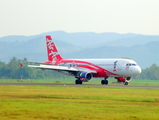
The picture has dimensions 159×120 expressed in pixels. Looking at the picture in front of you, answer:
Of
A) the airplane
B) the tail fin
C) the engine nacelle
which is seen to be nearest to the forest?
the tail fin

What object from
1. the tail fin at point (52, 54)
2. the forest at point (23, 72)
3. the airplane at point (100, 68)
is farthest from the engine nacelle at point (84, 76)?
the forest at point (23, 72)

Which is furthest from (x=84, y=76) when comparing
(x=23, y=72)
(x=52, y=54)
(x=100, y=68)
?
(x=23, y=72)

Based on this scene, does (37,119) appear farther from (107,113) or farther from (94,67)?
(94,67)

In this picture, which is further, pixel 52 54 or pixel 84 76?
pixel 52 54

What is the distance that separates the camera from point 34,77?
414 ft

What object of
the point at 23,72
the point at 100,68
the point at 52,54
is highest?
the point at 52,54

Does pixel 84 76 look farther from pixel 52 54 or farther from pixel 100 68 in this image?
pixel 52 54

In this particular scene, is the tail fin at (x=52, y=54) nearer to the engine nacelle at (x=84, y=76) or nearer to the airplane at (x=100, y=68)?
the airplane at (x=100, y=68)

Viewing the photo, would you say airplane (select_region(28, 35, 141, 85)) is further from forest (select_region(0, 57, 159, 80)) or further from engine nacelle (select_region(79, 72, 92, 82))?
forest (select_region(0, 57, 159, 80))

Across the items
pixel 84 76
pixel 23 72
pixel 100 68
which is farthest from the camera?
pixel 23 72

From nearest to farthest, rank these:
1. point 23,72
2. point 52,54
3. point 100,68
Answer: point 100,68 → point 52,54 → point 23,72

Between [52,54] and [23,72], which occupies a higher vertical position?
[52,54]

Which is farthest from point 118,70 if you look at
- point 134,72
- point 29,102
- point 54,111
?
point 54,111

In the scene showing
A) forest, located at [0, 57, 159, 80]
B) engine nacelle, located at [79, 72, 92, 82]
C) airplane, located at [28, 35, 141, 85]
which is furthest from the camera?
forest, located at [0, 57, 159, 80]
